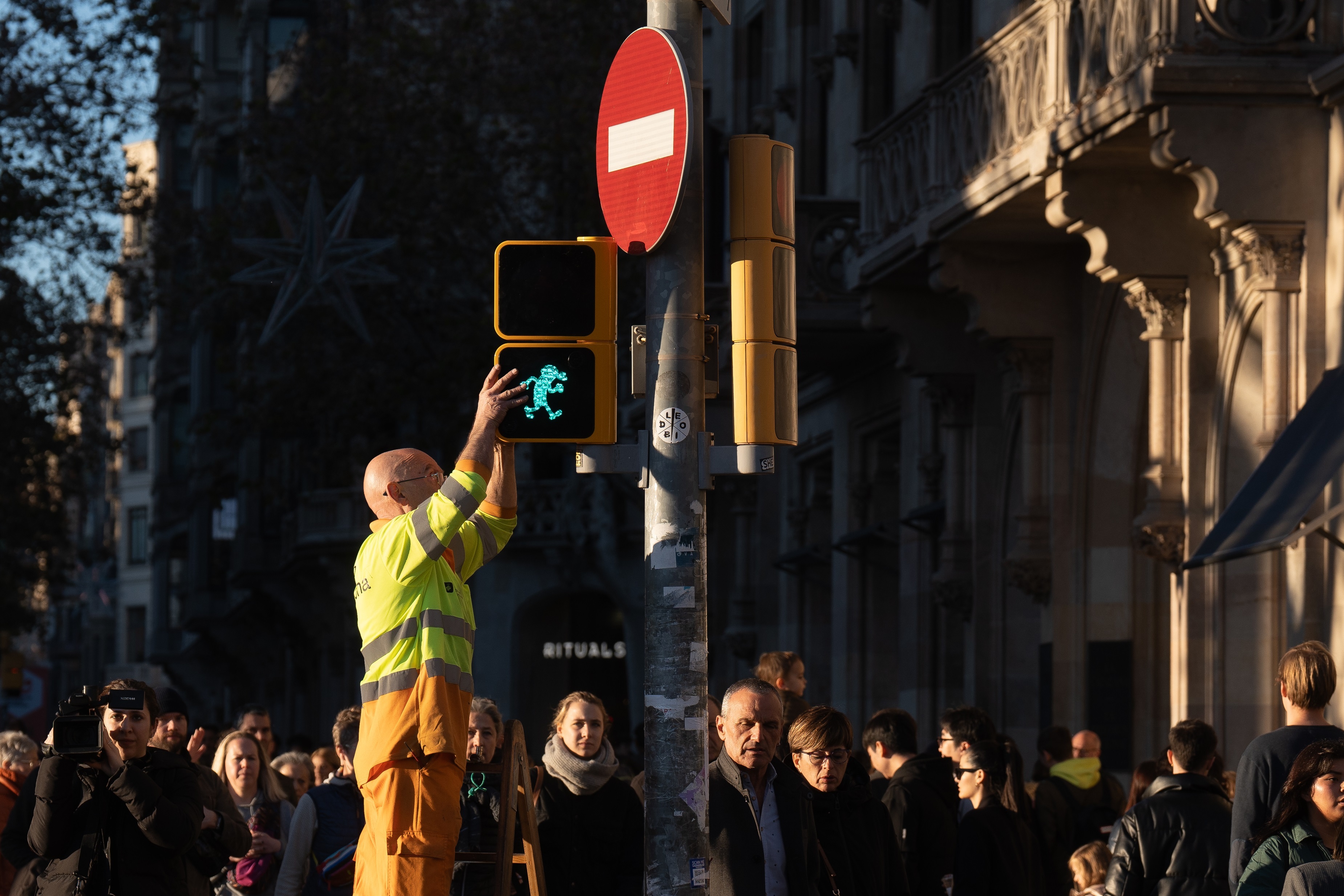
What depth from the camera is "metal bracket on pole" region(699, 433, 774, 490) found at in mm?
7160

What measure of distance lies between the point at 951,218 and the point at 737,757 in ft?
33.5

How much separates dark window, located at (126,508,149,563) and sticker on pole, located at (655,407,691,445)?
93282mm

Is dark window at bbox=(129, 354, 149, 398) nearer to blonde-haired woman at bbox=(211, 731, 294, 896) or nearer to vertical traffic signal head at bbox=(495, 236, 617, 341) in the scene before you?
blonde-haired woman at bbox=(211, 731, 294, 896)

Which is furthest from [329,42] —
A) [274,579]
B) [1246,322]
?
[1246,322]

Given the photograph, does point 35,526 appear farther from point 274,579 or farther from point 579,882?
point 579,882

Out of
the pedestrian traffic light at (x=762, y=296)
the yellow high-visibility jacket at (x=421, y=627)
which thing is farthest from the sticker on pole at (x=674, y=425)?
the yellow high-visibility jacket at (x=421, y=627)

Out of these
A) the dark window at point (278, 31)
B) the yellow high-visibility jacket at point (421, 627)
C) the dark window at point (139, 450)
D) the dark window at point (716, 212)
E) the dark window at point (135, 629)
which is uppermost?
the dark window at point (278, 31)

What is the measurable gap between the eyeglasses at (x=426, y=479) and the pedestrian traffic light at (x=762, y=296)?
1051 mm

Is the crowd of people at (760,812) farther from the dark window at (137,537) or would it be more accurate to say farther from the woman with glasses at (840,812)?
the dark window at (137,537)

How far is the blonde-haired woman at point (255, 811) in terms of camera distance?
406 inches

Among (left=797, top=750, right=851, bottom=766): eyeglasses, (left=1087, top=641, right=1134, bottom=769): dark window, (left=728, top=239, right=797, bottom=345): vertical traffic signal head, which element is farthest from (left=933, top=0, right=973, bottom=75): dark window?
(left=728, top=239, right=797, bottom=345): vertical traffic signal head

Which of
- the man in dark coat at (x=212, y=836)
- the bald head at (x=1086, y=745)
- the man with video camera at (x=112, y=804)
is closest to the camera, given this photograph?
the man with video camera at (x=112, y=804)

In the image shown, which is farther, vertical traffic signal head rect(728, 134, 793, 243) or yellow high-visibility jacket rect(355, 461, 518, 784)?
vertical traffic signal head rect(728, 134, 793, 243)

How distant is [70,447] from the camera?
32.6 metres
